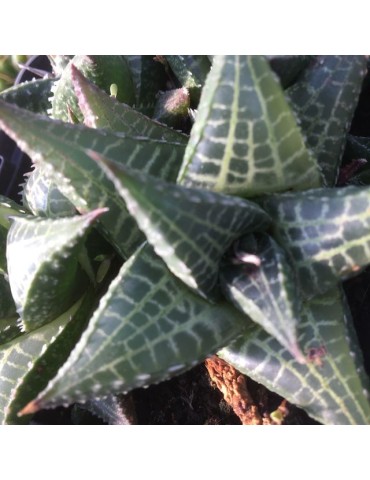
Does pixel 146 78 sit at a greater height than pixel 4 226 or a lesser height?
greater

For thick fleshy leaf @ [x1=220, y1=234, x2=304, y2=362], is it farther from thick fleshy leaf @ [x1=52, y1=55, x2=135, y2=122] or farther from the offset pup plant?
thick fleshy leaf @ [x1=52, y1=55, x2=135, y2=122]

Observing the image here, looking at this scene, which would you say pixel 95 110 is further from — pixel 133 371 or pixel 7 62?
pixel 7 62

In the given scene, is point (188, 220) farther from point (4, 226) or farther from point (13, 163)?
point (13, 163)

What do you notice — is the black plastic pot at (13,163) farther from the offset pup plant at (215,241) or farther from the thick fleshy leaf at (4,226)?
the offset pup plant at (215,241)

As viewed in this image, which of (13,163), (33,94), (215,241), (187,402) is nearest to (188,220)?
(215,241)

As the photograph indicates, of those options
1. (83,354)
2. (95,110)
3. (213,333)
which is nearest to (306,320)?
(213,333)

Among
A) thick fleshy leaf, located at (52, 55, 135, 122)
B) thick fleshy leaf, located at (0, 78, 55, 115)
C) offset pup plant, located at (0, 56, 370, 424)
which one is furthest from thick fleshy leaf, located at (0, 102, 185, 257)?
thick fleshy leaf, located at (0, 78, 55, 115)

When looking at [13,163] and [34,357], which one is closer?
[34,357]
